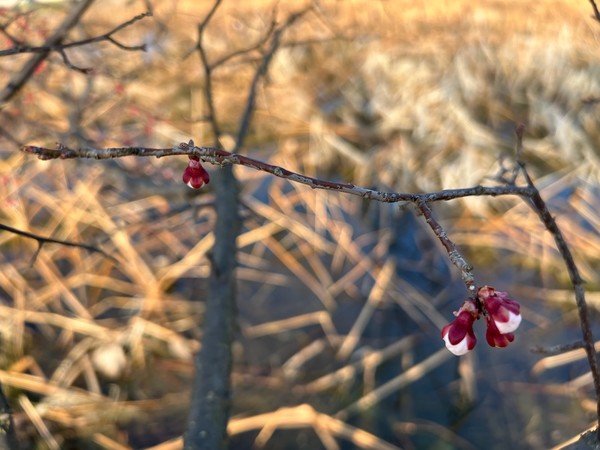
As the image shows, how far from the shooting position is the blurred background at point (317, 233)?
2623mm

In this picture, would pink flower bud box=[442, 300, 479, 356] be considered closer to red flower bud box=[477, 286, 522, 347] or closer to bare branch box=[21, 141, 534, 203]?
red flower bud box=[477, 286, 522, 347]

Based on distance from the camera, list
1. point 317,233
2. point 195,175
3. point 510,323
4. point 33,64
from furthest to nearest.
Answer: point 317,233 < point 33,64 < point 195,175 < point 510,323

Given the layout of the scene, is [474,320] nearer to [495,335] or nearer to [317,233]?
[495,335]

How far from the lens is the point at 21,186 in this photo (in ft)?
12.0

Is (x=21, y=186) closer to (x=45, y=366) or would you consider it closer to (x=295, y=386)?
(x=45, y=366)

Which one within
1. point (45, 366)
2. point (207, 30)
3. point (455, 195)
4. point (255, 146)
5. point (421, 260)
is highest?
point (207, 30)

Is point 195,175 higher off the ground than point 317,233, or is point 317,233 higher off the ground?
point 317,233

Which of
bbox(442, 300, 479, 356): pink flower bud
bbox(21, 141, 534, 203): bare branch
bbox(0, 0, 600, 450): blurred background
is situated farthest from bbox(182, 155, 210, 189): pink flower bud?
bbox(0, 0, 600, 450): blurred background

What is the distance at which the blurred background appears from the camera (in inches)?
103

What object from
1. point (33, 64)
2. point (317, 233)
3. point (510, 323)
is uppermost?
point (317, 233)

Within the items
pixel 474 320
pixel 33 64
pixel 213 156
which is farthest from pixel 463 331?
pixel 33 64

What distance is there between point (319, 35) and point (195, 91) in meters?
0.98

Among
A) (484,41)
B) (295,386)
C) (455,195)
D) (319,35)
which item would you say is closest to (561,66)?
(484,41)

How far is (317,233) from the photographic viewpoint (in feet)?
11.7
